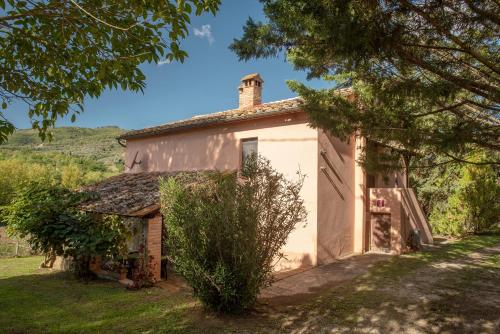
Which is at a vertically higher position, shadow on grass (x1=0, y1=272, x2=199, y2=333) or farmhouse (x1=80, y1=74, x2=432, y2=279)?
farmhouse (x1=80, y1=74, x2=432, y2=279)

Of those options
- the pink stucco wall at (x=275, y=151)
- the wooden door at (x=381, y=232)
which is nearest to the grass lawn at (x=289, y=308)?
the pink stucco wall at (x=275, y=151)

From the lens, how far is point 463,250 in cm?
1620

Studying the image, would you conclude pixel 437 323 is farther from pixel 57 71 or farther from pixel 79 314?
pixel 57 71

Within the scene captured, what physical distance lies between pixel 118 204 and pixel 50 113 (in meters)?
6.85

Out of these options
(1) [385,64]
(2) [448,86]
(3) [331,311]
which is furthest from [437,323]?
(1) [385,64]

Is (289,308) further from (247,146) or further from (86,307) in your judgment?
(247,146)

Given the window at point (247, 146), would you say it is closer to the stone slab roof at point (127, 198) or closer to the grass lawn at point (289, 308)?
the stone slab roof at point (127, 198)

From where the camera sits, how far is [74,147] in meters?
78.8

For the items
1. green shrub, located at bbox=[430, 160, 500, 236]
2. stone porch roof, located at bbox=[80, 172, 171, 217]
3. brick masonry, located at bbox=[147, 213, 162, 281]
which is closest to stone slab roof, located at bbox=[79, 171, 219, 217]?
stone porch roof, located at bbox=[80, 172, 171, 217]

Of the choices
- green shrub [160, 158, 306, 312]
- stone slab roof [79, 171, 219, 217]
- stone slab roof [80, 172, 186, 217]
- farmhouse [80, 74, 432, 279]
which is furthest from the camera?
farmhouse [80, 74, 432, 279]

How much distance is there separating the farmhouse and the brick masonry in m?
0.03

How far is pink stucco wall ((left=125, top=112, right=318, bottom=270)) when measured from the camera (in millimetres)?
12539

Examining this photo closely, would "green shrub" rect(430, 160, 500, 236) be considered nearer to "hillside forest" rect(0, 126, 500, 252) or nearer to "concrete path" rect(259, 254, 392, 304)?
"hillside forest" rect(0, 126, 500, 252)

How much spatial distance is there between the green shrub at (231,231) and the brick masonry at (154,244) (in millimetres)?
3128
